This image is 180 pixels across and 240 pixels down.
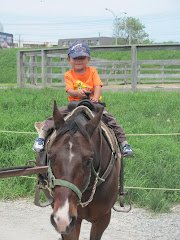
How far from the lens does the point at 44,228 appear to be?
4.90m

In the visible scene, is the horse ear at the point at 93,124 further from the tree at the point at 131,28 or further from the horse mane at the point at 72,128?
the tree at the point at 131,28

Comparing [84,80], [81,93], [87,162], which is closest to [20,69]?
[84,80]

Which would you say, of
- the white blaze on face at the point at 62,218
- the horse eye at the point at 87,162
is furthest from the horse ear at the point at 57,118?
the white blaze on face at the point at 62,218

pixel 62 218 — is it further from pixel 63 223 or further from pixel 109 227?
pixel 109 227

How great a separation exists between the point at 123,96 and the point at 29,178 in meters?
4.48

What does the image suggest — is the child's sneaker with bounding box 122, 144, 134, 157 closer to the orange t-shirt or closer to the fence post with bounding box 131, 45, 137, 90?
the orange t-shirt

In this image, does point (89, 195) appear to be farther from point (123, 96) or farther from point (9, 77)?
point (9, 77)

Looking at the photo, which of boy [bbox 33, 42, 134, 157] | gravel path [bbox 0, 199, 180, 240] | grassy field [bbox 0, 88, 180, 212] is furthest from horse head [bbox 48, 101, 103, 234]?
grassy field [bbox 0, 88, 180, 212]

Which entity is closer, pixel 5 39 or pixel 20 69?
pixel 20 69

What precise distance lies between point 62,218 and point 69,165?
14.9 inches

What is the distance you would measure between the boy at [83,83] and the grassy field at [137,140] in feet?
6.92

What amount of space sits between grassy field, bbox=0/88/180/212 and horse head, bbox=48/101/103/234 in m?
3.24

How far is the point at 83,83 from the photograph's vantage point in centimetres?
389

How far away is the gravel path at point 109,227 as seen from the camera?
4.67 m
